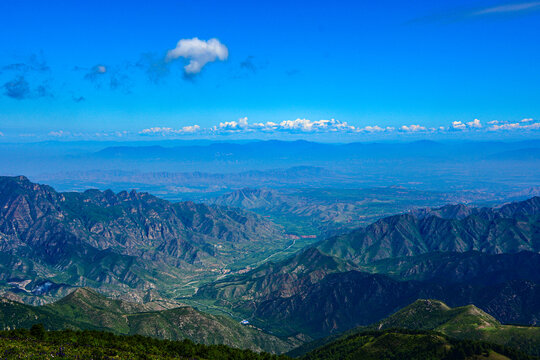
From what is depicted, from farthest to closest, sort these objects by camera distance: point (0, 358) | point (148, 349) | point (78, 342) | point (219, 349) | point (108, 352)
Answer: point (219, 349), point (148, 349), point (78, 342), point (108, 352), point (0, 358)

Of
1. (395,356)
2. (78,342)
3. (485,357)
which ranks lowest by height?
(395,356)

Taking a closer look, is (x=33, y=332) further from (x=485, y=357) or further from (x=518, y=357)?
(x=518, y=357)

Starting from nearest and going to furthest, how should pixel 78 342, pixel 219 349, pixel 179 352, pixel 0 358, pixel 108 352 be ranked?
pixel 0 358
pixel 108 352
pixel 78 342
pixel 179 352
pixel 219 349

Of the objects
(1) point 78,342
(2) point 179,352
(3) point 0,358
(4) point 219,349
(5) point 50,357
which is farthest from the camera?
(4) point 219,349

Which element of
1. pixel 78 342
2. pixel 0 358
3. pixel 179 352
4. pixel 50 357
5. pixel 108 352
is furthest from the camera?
pixel 179 352

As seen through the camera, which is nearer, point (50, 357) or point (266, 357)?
point (50, 357)

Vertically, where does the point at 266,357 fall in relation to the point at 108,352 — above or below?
below

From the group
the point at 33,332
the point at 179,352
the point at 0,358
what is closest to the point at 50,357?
the point at 0,358

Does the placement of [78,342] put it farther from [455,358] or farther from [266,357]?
[455,358]

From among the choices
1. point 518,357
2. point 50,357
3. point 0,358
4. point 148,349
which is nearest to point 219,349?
point 148,349
